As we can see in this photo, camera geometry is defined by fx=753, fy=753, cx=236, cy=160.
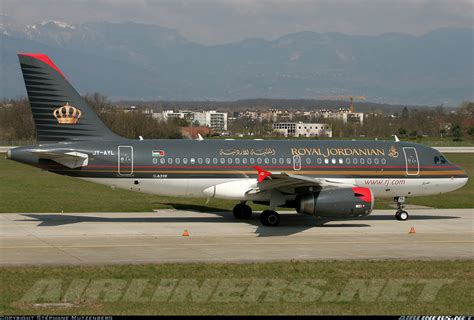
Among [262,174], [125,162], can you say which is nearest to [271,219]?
[262,174]

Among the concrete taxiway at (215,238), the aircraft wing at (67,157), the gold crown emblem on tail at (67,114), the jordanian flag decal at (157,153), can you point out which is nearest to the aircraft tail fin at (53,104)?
the gold crown emblem on tail at (67,114)

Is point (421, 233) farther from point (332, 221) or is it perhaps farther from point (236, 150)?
point (236, 150)

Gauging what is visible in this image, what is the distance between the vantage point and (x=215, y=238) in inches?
1131

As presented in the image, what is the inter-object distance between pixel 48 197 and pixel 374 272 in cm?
2570

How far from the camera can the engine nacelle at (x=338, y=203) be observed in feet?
99.0

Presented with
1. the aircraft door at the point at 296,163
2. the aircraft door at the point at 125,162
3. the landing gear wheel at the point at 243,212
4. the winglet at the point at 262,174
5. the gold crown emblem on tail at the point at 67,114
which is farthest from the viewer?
the landing gear wheel at the point at 243,212

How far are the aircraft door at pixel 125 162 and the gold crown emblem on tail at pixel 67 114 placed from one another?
88.7 inches

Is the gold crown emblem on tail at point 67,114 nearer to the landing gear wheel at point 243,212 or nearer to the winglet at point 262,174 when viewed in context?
the winglet at point 262,174

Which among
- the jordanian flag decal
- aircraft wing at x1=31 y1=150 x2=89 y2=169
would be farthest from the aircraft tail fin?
the jordanian flag decal

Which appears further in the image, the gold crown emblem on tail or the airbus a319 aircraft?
the gold crown emblem on tail

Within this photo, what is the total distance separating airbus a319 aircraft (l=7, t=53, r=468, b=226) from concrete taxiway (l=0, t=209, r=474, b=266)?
1.34 meters

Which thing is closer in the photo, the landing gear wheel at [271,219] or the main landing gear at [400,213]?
the landing gear wheel at [271,219]

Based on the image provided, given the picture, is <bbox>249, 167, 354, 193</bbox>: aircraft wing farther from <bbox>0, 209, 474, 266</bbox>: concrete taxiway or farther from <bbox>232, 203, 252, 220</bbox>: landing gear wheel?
<bbox>232, 203, 252, 220</bbox>: landing gear wheel

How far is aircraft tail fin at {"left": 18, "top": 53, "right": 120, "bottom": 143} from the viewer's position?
102 ft
